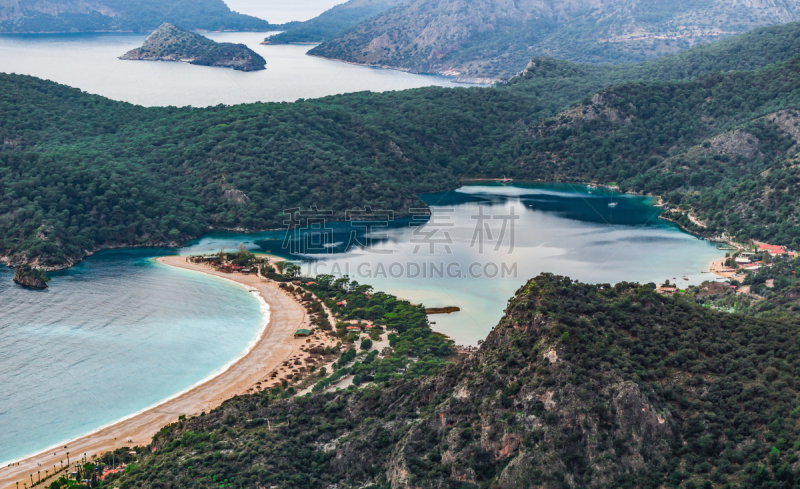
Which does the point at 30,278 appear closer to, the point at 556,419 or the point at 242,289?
the point at 242,289

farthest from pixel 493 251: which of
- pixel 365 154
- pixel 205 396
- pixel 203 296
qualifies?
pixel 205 396

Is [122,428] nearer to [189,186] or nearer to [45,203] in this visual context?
[45,203]

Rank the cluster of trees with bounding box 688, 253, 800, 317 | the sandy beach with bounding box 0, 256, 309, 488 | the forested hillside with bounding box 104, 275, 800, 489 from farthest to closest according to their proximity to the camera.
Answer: the cluster of trees with bounding box 688, 253, 800, 317
the sandy beach with bounding box 0, 256, 309, 488
the forested hillside with bounding box 104, 275, 800, 489

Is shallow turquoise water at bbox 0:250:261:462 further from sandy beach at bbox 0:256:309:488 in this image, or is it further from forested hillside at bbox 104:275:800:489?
forested hillside at bbox 104:275:800:489

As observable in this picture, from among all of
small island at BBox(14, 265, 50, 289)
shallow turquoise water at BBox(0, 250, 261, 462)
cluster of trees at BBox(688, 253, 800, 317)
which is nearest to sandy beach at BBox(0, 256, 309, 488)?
shallow turquoise water at BBox(0, 250, 261, 462)

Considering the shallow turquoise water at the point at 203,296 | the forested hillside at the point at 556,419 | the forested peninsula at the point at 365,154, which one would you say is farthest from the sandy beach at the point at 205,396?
the forested peninsula at the point at 365,154

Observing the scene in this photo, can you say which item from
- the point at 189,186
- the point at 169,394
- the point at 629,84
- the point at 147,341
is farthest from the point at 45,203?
the point at 629,84
